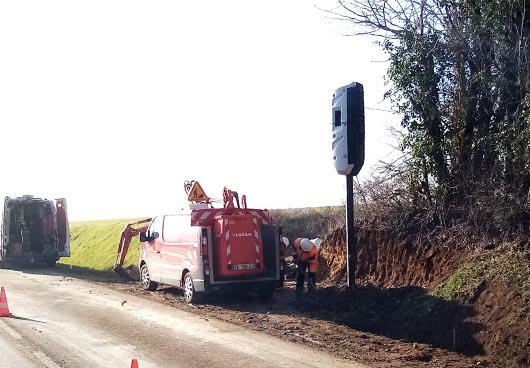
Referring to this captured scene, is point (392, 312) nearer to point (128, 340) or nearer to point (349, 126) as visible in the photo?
point (349, 126)

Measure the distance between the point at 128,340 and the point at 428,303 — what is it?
5059 mm

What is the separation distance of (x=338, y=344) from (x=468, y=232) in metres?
3.79

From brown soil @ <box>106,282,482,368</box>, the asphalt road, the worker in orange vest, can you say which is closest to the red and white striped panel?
the worker in orange vest

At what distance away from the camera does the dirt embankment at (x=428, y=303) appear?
9156mm

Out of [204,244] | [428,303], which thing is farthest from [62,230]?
[428,303]

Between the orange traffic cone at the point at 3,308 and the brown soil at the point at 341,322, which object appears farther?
the orange traffic cone at the point at 3,308

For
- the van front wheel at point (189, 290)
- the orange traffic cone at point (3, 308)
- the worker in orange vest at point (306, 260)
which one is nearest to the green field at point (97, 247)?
the van front wheel at point (189, 290)

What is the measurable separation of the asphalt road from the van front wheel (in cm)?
62

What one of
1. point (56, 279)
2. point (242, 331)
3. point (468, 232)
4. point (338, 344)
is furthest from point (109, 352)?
point (56, 279)

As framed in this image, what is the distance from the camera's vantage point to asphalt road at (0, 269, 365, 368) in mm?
9023

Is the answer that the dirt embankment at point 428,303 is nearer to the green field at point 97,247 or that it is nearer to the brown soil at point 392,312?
the brown soil at point 392,312

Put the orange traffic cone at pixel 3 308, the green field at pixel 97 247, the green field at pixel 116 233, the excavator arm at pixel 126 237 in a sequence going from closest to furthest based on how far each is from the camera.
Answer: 1. the orange traffic cone at pixel 3 308
2. the green field at pixel 116 233
3. the excavator arm at pixel 126 237
4. the green field at pixel 97 247

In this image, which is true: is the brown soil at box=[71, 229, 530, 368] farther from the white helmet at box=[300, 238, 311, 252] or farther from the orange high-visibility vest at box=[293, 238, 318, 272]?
the white helmet at box=[300, 238, 311, 252]

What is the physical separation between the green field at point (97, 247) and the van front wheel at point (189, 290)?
11.8 metres
